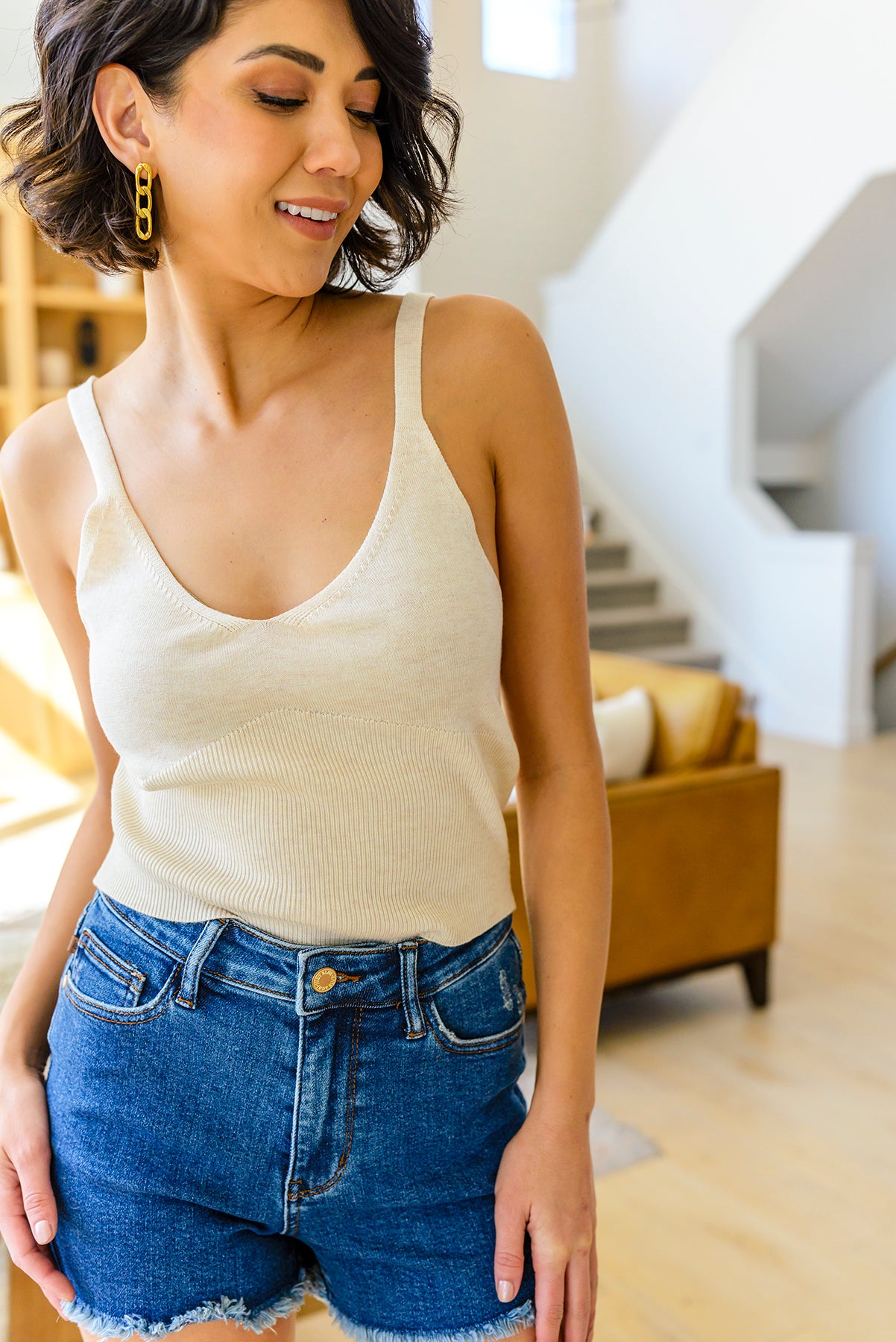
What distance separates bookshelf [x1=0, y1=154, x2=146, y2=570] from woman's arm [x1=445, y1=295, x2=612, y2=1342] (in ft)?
16.1

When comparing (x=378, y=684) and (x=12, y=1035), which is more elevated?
(x=378, y=684)

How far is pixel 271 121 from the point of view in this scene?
0.74 meters

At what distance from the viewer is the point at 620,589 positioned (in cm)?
719

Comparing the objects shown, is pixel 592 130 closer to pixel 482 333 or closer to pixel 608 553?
pixel 608 553

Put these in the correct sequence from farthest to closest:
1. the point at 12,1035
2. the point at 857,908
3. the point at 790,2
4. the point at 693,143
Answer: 1. the point at 693,143
2. the point at 790,2
3. the point at 857,908
4. the point at 12,1035

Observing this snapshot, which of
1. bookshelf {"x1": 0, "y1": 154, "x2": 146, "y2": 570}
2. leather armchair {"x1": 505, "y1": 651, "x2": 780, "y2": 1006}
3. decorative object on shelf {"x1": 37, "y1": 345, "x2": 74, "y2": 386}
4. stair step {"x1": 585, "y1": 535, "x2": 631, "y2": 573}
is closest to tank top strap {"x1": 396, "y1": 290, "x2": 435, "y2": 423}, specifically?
leather armchair {"x1": 505, "y1": 651, "x2": 780, "y2": 1006}

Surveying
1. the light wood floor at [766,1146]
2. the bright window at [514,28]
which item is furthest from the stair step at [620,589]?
the light wood floor at [766,1146]

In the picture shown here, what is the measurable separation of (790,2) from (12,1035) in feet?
21.2

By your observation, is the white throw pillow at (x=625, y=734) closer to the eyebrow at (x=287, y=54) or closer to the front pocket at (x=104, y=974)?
the front pocket at (x=104, y=974)

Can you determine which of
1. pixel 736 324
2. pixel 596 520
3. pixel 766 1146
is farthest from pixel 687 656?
pixel 766 1146

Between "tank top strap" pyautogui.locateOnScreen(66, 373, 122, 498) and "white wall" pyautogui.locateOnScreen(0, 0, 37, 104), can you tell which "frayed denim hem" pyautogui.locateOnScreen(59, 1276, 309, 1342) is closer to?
"tank top strap" pyautogui.locateOnScreen(66, 373, 122, 498)

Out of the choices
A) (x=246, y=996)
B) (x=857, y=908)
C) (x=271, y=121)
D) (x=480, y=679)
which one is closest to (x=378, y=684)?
(x=480, y=679)

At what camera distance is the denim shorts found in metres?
0.76

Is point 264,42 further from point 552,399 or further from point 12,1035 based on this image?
point 12,1035
